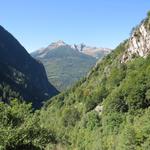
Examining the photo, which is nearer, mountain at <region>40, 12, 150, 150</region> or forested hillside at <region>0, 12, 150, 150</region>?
forested hillside at <region>0, 12, 150, 150</region>

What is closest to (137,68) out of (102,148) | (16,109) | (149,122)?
(102,148)

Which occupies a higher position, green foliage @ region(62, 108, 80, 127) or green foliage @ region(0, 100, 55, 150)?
green foliage @ region(62, 108, 80, 127)

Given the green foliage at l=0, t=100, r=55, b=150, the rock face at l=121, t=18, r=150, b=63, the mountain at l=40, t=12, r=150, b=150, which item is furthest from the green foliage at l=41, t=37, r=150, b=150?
the green foliage at l=0, t=100, r=55, b=150

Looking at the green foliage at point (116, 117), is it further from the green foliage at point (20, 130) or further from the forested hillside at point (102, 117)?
the green foliage at point (20, 130)

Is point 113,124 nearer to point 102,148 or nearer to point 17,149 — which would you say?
point 102,148

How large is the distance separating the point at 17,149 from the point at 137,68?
326ft

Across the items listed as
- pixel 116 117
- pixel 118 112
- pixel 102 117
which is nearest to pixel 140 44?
pixel 102 117

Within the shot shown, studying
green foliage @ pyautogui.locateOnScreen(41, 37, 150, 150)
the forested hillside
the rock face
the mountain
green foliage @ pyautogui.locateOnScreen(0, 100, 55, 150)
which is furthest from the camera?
the rock face

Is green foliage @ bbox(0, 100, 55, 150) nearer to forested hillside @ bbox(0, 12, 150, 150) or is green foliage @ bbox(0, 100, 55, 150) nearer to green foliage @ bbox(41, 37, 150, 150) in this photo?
forested hillside @ bbox(0, 12, 150, 150)

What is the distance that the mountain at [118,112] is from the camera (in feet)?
281

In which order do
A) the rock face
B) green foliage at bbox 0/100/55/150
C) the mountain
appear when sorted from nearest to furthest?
green foliage at bbox 0/100/55/150 → the mountain → the rock face

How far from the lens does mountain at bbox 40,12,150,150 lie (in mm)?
85688

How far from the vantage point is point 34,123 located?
1705 inches

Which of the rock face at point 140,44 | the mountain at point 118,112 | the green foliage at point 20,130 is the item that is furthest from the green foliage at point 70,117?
the green foliage at point 20,130
